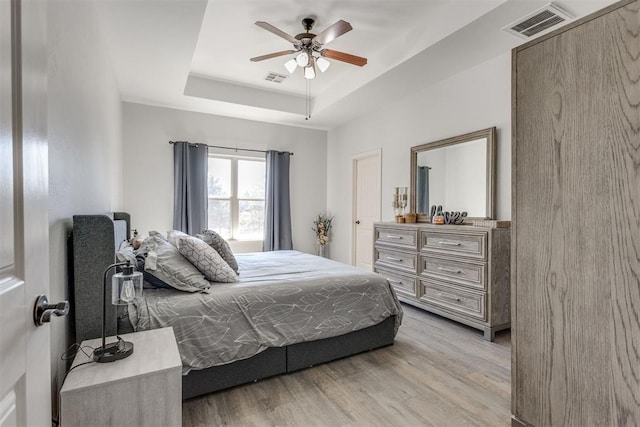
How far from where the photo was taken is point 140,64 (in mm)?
3461

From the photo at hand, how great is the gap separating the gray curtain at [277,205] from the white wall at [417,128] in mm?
921

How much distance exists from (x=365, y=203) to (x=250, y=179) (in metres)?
2.03

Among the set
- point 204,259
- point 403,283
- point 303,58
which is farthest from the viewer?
point 403,283

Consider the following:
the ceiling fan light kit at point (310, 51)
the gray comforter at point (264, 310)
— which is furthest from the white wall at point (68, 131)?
the ceiling fan light kit at point (310, 51)

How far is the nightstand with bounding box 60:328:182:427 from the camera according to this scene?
1.22 m

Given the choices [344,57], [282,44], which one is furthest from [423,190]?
[282,44]

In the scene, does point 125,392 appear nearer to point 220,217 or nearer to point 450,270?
point 450,270

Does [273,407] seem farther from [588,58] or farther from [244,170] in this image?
[244,170]

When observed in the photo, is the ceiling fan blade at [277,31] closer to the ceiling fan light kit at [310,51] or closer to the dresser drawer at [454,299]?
the ceiling fan light kit at [310,51]

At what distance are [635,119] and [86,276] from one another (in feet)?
8.00

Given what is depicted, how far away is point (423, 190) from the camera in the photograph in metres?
4.18

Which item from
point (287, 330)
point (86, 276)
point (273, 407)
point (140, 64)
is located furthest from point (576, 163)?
point (140, 64)

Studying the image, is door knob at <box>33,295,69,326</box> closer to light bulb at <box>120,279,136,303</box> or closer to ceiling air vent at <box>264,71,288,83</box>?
light bulb at <box>120,279,136,303</box>

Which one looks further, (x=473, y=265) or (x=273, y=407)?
(x=473, y=265)
